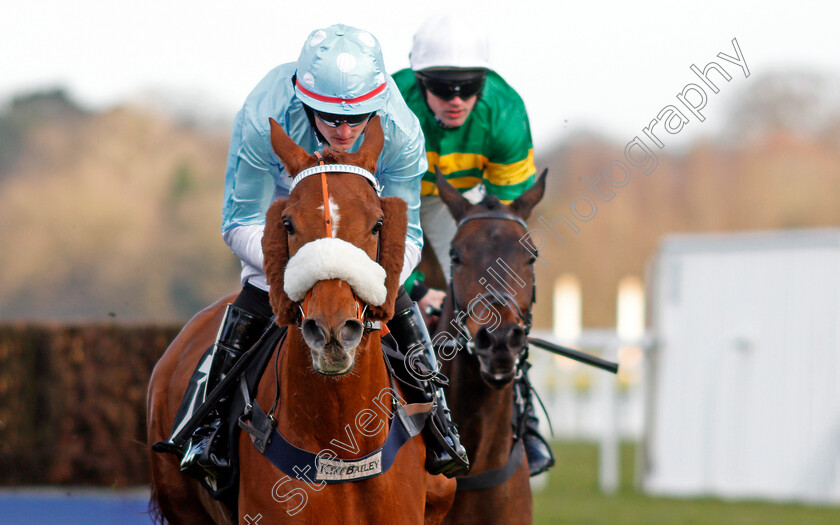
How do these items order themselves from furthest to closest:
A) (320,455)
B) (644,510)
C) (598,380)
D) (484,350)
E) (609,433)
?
(598,380) < (609,433) < (644,510) < (484,350) < (320,455)

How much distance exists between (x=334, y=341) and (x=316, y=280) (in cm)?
19

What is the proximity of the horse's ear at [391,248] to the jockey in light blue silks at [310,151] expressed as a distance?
39 cm

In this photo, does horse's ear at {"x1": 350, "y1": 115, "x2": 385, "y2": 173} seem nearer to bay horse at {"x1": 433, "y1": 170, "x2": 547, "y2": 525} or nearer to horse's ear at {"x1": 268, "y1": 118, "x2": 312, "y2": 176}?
horse's ear at {"x1": 268, "y1": 118, "x2": 312, "y2": 176}

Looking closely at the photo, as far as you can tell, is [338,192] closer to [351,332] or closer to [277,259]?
[277,259]

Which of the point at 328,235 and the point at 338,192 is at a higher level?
the point at 338,192

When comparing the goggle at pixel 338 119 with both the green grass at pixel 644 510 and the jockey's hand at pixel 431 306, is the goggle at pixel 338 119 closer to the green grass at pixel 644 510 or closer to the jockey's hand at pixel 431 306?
the jockey's hand at pixel 431 306

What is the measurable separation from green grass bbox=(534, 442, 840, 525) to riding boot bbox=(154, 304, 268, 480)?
562cm

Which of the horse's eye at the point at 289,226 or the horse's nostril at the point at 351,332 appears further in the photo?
the horse's eye at the point at 289,226

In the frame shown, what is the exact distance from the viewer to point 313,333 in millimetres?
3006

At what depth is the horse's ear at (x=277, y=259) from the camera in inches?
127

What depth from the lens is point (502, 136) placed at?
565cm

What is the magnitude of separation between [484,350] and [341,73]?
1428 mm

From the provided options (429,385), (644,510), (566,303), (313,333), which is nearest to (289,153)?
(313,333)

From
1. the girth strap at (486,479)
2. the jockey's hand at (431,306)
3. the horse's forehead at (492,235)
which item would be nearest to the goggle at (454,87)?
the horse's forehead at (492,235)
